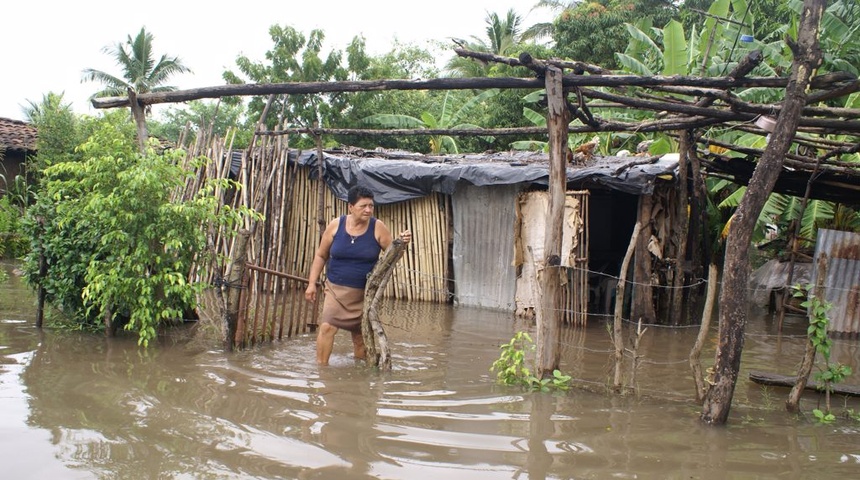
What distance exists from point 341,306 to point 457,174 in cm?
446

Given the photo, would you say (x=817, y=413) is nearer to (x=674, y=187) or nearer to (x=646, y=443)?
(x=646, y=443)

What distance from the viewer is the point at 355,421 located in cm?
467

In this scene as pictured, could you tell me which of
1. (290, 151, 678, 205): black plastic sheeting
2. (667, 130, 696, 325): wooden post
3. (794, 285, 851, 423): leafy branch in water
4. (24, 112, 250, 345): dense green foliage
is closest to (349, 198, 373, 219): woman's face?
(24, 112, 250, 345): dense green foliage

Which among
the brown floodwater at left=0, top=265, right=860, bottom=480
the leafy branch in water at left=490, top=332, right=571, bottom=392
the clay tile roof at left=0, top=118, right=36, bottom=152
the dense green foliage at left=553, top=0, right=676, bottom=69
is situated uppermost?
the dense green foliage at left=553, top=0, right=676, bottom=69

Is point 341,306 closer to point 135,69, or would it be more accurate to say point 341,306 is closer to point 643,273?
point 643,273

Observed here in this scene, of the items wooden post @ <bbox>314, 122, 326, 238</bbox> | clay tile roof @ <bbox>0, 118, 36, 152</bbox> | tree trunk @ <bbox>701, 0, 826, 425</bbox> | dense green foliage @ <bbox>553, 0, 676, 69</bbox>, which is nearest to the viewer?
tree trunk @ <bbox>701, 0, 826, 425</bbox>

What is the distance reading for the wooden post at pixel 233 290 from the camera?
20.8ft

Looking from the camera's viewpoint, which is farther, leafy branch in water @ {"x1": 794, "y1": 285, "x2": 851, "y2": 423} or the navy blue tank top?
the navy blue tank top

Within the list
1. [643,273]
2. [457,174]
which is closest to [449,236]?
[457,174]

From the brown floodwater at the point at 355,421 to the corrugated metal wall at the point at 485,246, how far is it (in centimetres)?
343

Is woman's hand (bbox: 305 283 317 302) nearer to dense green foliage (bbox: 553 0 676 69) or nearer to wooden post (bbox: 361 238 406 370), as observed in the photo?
wooden post (bbox: 361 238 406 370)

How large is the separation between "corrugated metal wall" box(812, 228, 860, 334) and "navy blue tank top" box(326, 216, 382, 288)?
635 centimetres

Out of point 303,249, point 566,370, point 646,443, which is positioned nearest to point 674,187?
point 566,370

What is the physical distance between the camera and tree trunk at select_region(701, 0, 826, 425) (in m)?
4.58
